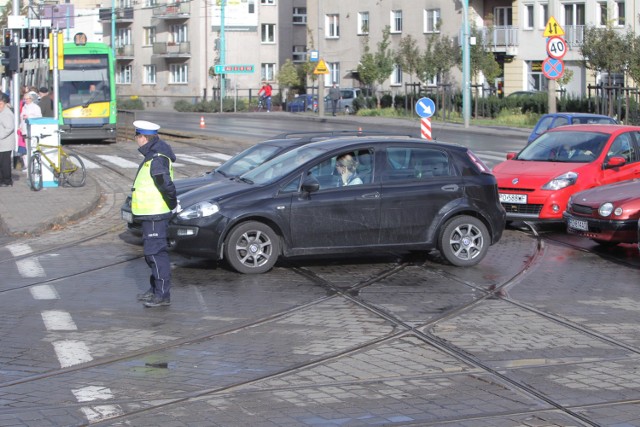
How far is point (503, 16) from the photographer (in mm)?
64375

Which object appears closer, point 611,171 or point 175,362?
point 175,362

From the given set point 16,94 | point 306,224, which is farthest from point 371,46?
point 306,224

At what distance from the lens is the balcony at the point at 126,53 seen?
88562 millimetres

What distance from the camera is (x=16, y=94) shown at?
915 inches

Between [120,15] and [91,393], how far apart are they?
8671 cm

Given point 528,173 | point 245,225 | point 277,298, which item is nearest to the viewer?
point 277,298

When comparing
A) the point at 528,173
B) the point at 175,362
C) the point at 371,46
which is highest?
the point at 371,46

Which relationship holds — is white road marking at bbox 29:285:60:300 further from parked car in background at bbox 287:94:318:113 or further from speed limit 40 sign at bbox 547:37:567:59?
parked car in background at bbox 287:94:318:113

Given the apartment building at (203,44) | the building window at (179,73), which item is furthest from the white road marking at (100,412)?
the building window at (179,73)

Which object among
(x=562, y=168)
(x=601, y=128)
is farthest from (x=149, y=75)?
(x=562, y=168)

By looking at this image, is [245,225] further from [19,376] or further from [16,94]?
[16,94]

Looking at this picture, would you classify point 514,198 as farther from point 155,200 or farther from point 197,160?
point 197,160

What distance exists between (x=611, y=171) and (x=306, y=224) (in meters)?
6.36

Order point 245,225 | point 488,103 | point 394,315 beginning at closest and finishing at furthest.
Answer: point 394,315
point 245,225
point 488,103
